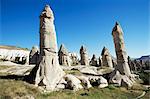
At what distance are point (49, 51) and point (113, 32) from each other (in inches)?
658

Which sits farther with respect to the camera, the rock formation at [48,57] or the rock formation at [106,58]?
the rock formation at [106,58]

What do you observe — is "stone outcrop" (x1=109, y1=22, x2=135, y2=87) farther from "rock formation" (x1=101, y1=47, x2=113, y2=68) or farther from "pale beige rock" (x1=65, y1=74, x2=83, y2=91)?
"rock formation" (x1=101, y1=47, x2=113, y2=68)

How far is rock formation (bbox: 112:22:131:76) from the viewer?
106 feet

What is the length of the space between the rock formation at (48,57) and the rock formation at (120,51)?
13378 mm

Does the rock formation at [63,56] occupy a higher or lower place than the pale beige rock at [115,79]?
higher

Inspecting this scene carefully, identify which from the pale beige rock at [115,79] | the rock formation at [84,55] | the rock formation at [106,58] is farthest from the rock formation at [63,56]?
the pale beige rock at [115,79]

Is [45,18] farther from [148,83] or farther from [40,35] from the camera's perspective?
[148,83]

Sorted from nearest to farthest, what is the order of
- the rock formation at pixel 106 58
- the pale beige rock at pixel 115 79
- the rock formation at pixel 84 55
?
the pale beige rock at pixel 115 79 < the rock formation at pixel 106 58 < the rock formation at pixel 84 55

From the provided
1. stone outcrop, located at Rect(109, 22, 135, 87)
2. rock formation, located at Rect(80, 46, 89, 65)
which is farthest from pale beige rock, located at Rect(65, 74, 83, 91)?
rock formation, located at Rect(80, 46, 89, 65)

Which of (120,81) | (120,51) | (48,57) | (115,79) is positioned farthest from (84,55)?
(48,57)

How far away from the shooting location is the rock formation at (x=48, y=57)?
792 inches

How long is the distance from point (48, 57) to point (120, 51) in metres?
15.7

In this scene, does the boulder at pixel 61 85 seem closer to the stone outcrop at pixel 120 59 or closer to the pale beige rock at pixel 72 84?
the pale beige rock at pixel 72 84

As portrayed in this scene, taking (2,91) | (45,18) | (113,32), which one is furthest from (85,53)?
(2,91)
